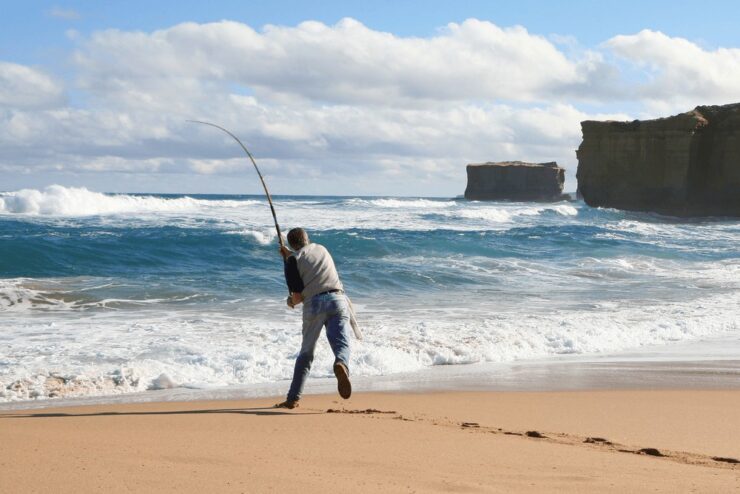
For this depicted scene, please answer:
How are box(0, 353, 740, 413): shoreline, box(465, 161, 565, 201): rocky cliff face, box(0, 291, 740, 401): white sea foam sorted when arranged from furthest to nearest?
1. box(465, 161, 565, 201): rocky cliff face
2. box(0, 291, 740, 401): white sea foam
3. box(0, 353, 740, 413): shoreline

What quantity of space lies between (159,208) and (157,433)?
43340 millimetres

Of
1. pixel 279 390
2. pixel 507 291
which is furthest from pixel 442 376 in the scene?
pixel 507 291

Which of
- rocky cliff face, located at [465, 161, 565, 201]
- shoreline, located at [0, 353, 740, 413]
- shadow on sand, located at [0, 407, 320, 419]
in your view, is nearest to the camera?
shadow on sand, located at [0, 407, 320, 419]

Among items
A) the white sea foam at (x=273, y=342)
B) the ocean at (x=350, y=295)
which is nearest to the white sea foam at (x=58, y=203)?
the ocean at (x=350, y=295)

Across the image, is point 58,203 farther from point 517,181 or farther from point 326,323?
point 517,181

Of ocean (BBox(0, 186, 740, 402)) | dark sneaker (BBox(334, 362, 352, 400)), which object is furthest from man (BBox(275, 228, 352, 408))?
ocean (BBox(0, 186, 740, 402))

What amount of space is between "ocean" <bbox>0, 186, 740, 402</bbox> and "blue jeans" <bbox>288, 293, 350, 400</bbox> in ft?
5.38

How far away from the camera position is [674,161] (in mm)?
50000

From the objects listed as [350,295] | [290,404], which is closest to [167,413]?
[290,404]

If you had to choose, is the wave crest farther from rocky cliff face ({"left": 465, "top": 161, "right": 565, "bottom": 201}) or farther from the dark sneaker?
rocky cliff face ({"left": 465, "top": 161, "right": 565, "bottom": 201})

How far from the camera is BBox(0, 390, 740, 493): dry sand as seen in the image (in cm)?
372

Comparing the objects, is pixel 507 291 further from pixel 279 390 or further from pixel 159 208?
pixel 159 208

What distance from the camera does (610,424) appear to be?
5.56 metres

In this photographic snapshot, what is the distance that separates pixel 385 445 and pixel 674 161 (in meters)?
49.7
